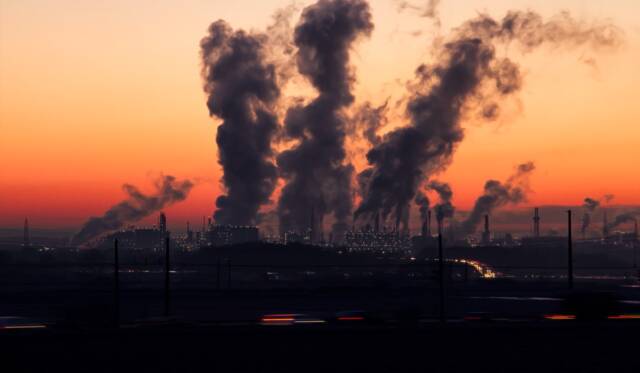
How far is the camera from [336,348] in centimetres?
3419

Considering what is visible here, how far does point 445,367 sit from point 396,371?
1.73 m

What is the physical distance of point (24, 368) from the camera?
94.8 feet

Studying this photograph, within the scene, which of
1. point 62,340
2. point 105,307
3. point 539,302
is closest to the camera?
point 62,340

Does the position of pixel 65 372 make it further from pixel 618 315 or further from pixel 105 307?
pixel 618 315

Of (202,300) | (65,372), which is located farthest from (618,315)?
(202,300)

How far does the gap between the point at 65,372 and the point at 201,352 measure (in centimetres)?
622

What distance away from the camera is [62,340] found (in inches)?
1507

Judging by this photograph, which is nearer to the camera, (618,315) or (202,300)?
(618,315)

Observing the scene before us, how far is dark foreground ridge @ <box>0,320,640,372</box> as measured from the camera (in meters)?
29.1

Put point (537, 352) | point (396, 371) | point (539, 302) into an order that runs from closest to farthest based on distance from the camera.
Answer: point (396, 371) → point (537, 352) → point (539, 302)

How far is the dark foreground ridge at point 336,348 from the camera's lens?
2911 centimetres

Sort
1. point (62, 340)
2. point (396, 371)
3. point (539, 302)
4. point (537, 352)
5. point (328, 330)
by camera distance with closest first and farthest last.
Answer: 1. point (396, 371)
2. point (537, 352)
3. point (62, 340)
4. point (328, 330)
5. point (539, 302)

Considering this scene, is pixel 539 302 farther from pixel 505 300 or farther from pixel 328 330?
pixel 328 330

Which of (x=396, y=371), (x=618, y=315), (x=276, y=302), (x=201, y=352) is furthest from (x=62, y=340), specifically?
(x=276, y=302)
